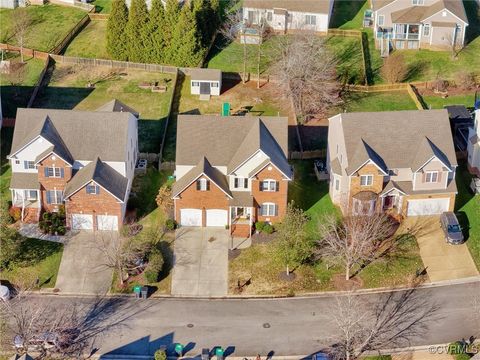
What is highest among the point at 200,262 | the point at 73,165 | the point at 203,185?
the point at 73,165

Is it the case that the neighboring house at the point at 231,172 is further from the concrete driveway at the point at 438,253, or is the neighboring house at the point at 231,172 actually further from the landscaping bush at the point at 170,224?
the concrete driveway at the point at 438,253

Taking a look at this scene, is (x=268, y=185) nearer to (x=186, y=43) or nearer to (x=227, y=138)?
(x=227, y=138)

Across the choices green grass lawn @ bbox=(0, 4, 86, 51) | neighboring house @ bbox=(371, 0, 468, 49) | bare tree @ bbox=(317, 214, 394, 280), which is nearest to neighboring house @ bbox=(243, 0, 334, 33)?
neighboring house @ bbox=(371, 0, 468, 49)

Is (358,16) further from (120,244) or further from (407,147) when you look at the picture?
(120,244)

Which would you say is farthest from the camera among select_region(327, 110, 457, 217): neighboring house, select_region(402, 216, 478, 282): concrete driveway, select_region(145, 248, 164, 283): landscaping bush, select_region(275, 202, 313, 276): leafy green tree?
select_region(327, 110, 457, 217): neighboring house

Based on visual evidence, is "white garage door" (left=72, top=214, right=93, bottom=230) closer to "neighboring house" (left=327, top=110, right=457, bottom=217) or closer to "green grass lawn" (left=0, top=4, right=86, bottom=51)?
"neighboring house" (left=327, top=110, right=457, bottom=217)

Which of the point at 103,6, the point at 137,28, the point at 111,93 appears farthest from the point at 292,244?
the point at 103,6

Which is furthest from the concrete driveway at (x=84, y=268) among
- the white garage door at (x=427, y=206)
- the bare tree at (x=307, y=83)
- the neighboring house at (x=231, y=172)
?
the bare tree at (x=307, y=83)
